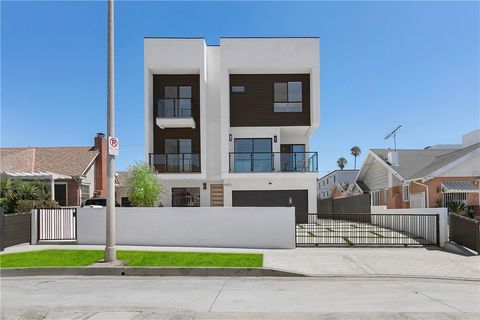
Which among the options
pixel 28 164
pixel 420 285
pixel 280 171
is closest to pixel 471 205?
pixel 280 171

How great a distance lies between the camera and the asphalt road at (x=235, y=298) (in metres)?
7.08

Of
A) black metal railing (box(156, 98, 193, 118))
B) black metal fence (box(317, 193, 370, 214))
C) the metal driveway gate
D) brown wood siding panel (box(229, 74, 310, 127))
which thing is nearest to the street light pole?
the metal driveway gate

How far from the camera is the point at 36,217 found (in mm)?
16297

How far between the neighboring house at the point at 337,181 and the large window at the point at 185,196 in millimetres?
22822

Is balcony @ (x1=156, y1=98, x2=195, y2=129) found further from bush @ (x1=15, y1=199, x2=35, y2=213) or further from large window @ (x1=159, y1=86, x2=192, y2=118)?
bush @ (x1=15, y1=199, x2=35, y2=213)

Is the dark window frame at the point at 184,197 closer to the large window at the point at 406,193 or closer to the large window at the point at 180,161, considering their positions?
the large window at the point at 180,161

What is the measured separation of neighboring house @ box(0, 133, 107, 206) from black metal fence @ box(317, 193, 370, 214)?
19.2 m

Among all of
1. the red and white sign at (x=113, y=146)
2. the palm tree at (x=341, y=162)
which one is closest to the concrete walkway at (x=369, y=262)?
the red and white sign at (x=113, y=146)

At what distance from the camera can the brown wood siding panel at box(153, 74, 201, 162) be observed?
25578 mm

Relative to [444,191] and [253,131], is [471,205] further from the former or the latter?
[253,131]

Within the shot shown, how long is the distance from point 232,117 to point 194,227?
436 inches

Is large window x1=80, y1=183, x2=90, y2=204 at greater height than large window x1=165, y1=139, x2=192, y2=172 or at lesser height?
lesser

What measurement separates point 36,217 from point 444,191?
780 inches

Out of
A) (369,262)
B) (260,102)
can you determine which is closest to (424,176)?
(260,102)
